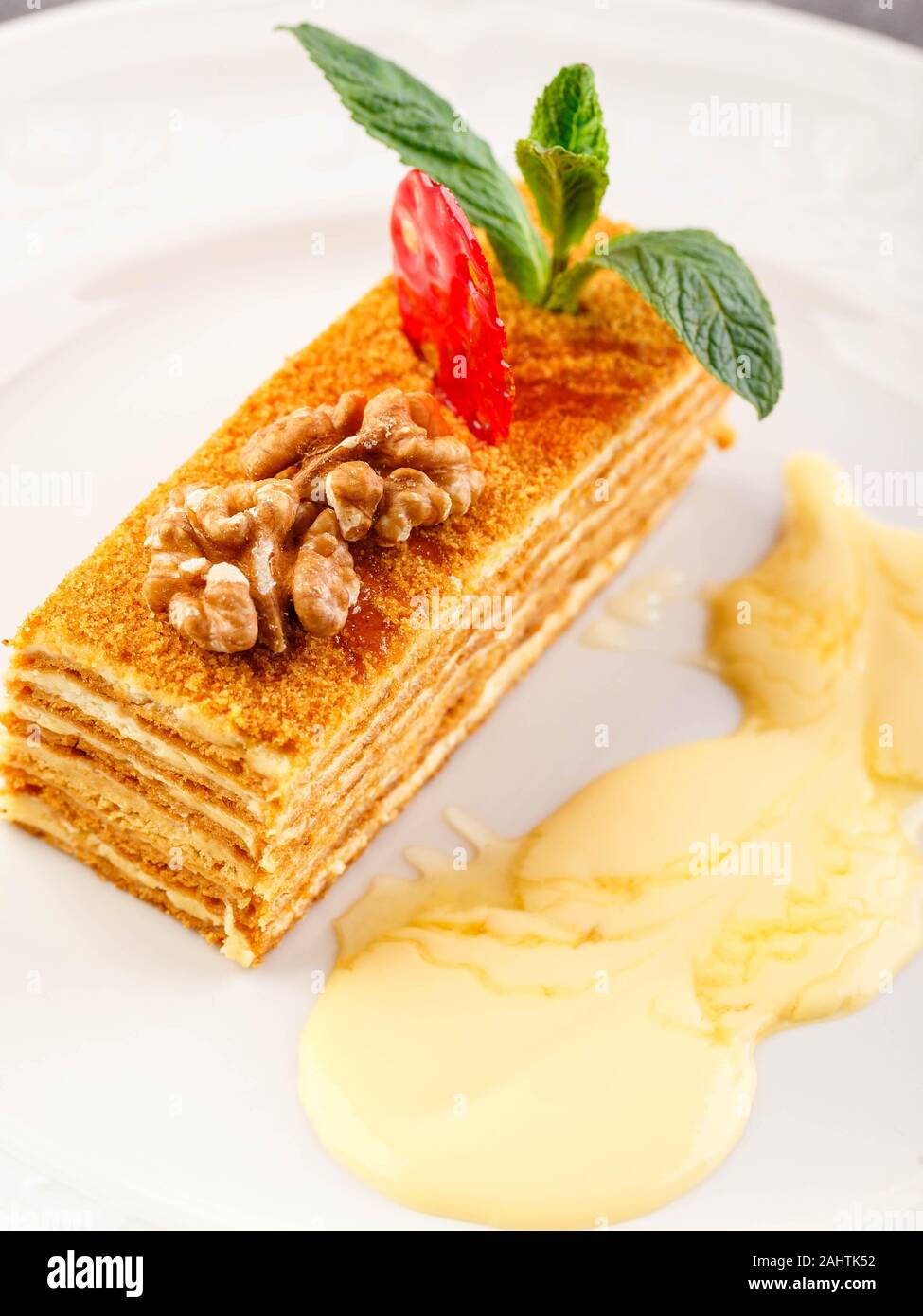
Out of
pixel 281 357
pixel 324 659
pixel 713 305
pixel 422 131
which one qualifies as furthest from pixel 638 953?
pixel 281 357

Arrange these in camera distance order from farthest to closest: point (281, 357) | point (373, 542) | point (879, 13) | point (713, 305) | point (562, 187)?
1. point (879, 13)
2. point (281, 357)
3. point (562, 187)
4. point (713, 305)
5. point (373, 542)

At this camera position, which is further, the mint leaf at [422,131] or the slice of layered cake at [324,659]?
the mint leaf at [422,131]

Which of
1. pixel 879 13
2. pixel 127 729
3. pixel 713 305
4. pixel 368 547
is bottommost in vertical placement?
pixel 127 729

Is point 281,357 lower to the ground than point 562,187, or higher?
lower

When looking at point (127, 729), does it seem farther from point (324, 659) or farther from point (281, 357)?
point (281, 357)

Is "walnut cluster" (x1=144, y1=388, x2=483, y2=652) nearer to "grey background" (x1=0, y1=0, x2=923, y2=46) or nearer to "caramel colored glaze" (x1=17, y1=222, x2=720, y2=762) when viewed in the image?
"caramel colored glaze" (x1=17, y1=222, x2=720, y2=762)

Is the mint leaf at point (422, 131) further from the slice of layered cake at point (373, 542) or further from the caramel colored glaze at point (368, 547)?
the caramel colored glaze at point (368, 547)

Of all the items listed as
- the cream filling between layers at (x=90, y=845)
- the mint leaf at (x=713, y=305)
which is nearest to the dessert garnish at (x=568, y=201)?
the mint leaf at (x=713, y=305)

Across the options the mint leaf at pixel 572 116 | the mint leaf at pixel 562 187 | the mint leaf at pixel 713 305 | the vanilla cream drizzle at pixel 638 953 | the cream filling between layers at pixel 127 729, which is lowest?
the vanilla cream drizzle at pixel 638 953
